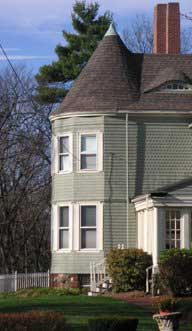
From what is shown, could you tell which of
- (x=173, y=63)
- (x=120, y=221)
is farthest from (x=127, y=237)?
(x=173, y=63)

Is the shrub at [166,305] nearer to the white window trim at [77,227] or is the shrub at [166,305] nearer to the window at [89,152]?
the white window trim at [77,227]

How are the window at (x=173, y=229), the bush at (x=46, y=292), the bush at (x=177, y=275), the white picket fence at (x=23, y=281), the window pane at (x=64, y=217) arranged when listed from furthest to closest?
1. the white picket fence at (x=23, y=281)
2. the window pane at (x=64, y=217)
3. the bush at (x=46, y=292)
4. the window at (x=173, y=229)
5. the bush at (x=177, y=275)

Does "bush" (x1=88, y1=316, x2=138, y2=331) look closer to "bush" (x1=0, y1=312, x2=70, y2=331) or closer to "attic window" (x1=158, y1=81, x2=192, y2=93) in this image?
"bush" (x1=0, y1=312, x2=70, y2=331)

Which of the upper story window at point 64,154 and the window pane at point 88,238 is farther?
the upper story window at point 64,154

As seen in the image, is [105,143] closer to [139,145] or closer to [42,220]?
[139,145]

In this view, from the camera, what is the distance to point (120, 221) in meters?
36.7

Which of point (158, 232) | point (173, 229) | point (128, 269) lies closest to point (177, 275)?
point (158, 232)

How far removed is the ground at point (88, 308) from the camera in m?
22.6

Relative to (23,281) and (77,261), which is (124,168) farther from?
(23,281)

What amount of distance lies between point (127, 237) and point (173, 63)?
773cm

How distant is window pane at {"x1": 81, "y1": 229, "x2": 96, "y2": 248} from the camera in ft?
120

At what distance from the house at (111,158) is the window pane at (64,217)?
4cm

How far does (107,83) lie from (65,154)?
3.28 m

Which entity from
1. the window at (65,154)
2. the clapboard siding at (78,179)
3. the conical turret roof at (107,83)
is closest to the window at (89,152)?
the clapboard siding at (78,179)
